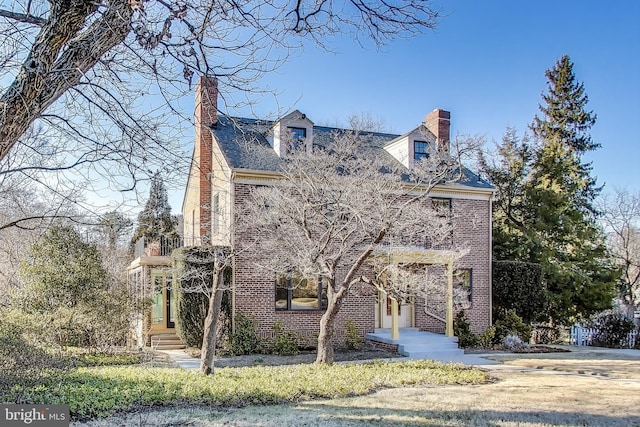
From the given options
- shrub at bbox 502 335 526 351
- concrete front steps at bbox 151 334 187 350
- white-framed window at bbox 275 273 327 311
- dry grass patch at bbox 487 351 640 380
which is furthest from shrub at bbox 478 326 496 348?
concrete front steps at bbox 151 334 187 350

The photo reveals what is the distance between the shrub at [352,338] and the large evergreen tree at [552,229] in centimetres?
929

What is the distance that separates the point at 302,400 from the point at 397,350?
7.70m

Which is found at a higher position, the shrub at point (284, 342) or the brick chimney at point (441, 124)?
the brick chimney at point (441, 124)

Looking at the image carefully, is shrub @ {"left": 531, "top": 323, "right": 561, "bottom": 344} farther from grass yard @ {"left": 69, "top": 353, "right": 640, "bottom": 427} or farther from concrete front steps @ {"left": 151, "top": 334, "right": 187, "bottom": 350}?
concrete front steps @ {"left": 151, "top": 334, "right": 187, "bottom": 350}

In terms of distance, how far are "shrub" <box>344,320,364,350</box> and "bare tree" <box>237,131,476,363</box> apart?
2146mm

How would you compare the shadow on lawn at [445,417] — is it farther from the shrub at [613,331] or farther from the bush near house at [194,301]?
the shrub at [613,331]

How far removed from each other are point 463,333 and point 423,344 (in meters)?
2.28

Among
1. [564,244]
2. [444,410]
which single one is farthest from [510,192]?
[444,410]

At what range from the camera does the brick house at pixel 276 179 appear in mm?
15570

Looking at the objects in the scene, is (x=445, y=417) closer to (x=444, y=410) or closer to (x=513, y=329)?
(x=444, y=410)

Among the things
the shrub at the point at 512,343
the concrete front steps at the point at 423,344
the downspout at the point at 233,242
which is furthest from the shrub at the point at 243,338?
the shrub at the point at 512,343

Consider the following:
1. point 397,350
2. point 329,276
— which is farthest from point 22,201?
point 397,350

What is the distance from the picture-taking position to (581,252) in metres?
22.4

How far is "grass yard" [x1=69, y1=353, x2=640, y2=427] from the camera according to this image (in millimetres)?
6781
